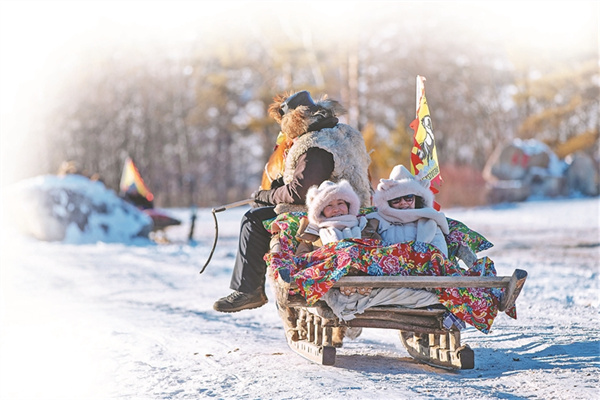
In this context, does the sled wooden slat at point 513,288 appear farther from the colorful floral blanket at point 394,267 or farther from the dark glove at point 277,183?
the dark glove at point 277,183

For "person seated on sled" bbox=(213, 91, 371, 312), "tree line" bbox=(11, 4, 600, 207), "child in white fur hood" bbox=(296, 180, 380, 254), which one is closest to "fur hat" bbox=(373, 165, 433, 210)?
"child in white fur hood" bbox=(296, 180, 380, 254)

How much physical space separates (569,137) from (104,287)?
101ft

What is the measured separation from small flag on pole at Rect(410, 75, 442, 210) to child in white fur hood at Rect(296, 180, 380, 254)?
A: 1.33 m

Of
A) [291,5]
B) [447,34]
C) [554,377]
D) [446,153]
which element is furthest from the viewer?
[446,153]

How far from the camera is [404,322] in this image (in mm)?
4379

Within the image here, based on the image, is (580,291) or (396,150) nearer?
(580,291)

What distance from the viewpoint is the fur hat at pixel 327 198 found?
438 cm

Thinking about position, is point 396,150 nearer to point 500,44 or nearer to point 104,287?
point 500,44

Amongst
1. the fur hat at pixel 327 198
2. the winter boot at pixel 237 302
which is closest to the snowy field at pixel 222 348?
the winter boot at pixel 237 302

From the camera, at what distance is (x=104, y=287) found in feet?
30.2

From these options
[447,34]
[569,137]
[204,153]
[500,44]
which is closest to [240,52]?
[204,153]

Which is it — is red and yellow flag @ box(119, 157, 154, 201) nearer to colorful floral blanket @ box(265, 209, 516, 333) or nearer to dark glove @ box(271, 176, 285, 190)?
dark glove @ box(271, 176, 285, 190)

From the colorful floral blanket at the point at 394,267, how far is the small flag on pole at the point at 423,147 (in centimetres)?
144

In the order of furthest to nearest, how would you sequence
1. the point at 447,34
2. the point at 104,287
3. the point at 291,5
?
the point at 447,34 < the point at 291,5 < the point at 104,287
